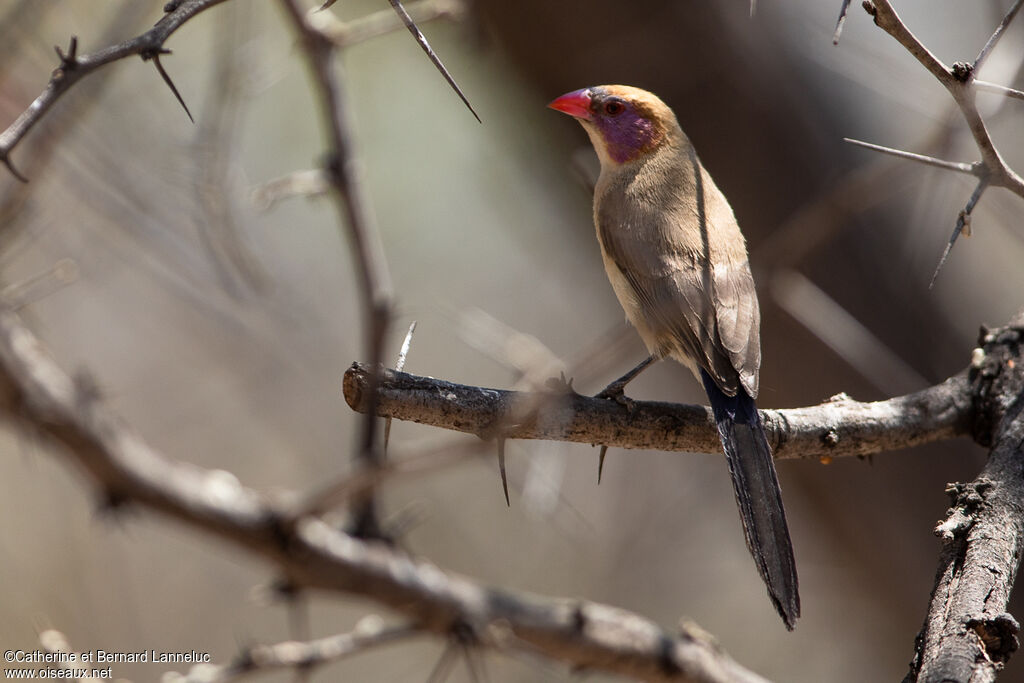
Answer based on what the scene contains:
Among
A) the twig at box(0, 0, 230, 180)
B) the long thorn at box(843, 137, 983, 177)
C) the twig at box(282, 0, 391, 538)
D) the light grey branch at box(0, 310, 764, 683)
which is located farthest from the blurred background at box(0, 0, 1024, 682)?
the twig at box(0, 0, 230, 180)

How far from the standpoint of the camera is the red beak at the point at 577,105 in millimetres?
4258

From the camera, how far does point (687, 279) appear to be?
10.9 feet

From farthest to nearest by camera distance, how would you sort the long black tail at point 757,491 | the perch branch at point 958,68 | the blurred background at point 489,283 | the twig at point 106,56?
the blurred background at point 489,283 < the long black tail at point 757,491 < the perch branch at point 958,68 < the twig at point 106,56

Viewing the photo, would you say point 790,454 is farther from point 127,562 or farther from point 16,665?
point 127,562

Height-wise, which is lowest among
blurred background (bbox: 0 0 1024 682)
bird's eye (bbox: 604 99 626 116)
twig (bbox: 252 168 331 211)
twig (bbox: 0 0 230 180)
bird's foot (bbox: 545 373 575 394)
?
blurred background (bbox: 0 0 1024 682)

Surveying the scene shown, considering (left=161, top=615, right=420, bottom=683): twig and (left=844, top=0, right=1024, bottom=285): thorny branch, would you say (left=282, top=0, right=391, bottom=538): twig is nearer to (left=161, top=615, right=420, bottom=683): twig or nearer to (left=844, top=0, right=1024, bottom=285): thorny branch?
(left=161, top=615, right=420, bottom=683): twig

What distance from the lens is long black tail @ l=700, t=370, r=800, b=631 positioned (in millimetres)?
2426

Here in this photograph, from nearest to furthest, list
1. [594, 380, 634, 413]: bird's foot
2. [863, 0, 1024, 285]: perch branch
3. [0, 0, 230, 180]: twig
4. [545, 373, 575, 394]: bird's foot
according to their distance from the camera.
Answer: [0, 0, 230, 180]: twig, [863, 0, 1024, 285]: perch branch, [545, 373, 575, 394]: bird's foot, [594, 380, 634, 413]: bird's foot

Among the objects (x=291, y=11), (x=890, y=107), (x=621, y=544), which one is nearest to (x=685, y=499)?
(x=621, y=544)

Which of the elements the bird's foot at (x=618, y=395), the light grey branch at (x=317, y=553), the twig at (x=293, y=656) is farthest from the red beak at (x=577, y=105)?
the twig at (x=293, y=656)

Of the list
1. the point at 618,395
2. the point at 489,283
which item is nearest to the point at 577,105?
the point at 618,395

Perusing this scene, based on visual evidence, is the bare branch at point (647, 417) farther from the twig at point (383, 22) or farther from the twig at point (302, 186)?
the twig at point (383, 22)

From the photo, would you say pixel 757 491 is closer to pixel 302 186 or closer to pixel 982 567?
pixel 982 567

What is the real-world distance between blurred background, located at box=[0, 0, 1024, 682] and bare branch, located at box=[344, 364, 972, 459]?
255 millimetres
